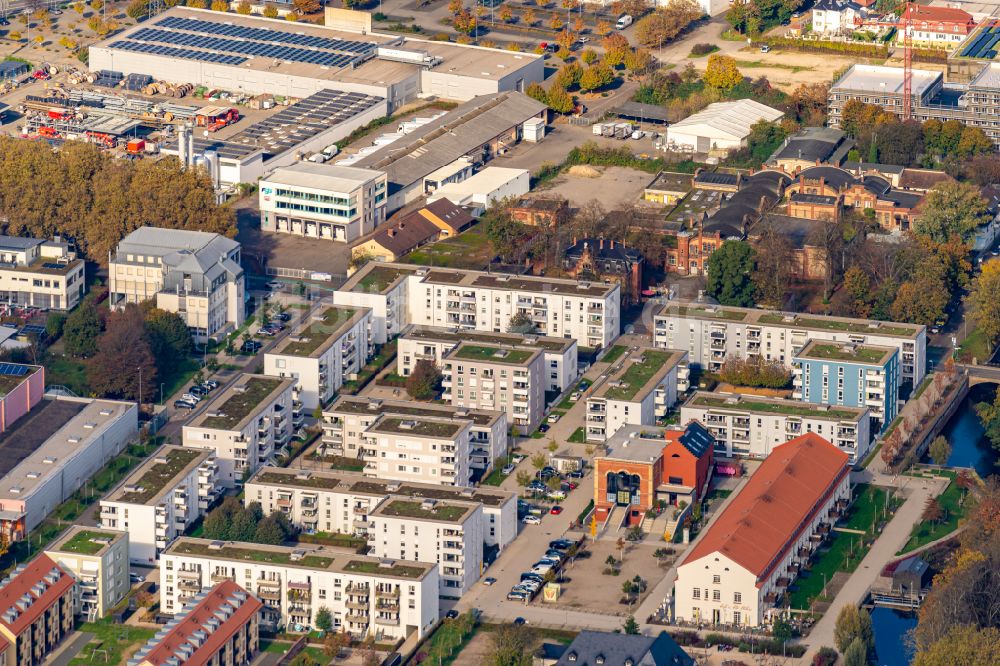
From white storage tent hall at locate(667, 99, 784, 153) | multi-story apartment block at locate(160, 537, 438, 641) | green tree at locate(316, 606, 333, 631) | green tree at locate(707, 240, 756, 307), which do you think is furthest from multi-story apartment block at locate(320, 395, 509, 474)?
white storage tent hall at locate(667, 99, 784, 153)

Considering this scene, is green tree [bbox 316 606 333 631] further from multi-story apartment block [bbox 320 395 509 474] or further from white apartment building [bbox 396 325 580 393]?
white apartment building [bbox 396 325 580 393]

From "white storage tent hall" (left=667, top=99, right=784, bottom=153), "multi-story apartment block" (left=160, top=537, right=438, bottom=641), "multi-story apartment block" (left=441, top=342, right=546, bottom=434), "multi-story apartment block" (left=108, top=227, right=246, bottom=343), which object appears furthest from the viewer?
"white storage tent hall" (left=667, top=99, right=784, bottom=153)

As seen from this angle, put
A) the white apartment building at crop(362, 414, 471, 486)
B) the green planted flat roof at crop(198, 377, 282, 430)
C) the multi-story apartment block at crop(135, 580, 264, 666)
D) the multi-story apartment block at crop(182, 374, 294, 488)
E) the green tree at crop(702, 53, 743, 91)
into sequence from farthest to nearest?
the green tree at crop(702, 53, 743, 91), the green planted flat roof at crop(198, 377, 282, 430), the multi-story apartment block at crop(182, 374, 294, 488), the white apartment building at crop(362, 414, 471, 486), the multi-story apartment block at crop(135, 580, 264, 666)

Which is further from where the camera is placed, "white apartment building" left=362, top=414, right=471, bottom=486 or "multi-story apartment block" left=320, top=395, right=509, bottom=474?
"multi-story apartment block" left=320, top=395, right=509, bottom=474

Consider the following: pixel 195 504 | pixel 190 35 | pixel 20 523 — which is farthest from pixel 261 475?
pixel 190 35

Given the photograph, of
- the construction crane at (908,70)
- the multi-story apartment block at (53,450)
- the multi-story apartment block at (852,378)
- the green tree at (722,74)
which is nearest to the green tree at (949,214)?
the multi-story apartment block at (852,378)

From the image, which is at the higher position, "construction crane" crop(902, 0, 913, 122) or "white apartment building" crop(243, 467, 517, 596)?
"construction crane" crop(902, 0, 913, 122)

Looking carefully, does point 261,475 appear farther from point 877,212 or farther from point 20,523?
point 877,212
